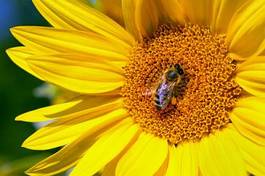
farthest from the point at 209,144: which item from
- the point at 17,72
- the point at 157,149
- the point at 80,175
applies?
the point at 17,72

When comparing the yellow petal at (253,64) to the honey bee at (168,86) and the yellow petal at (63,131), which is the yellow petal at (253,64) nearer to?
the honey bee at (168,86)

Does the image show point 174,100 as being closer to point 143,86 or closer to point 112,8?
point 143,86

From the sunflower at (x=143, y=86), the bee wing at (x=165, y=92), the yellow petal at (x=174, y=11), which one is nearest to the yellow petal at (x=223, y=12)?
the sunflower at (x=143, y=86)

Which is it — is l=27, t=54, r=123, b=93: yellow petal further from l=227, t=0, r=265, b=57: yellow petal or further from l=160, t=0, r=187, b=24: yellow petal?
l=227, t=0, r=265, b=57: yellow petal

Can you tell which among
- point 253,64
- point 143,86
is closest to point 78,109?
point 143,86

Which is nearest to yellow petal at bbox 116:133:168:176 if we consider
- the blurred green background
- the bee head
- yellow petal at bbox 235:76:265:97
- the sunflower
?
the sunflower
